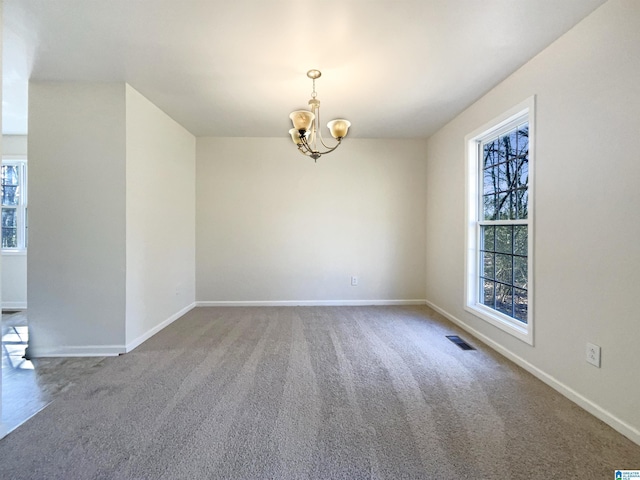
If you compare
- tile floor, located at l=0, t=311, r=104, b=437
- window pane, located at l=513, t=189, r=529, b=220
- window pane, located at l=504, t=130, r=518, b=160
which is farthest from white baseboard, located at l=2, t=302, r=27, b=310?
window pane, located at l=504, t=130, r=518, b=160

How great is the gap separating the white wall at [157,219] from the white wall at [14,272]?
264 cm

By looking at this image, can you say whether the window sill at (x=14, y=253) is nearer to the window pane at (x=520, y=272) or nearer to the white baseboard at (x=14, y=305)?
the white baseboard at (x=14, y=305)

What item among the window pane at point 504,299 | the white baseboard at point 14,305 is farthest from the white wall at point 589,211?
the white baseboard at point 14,305

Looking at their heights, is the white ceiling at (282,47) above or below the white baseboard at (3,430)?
above

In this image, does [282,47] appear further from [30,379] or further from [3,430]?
[30,379]

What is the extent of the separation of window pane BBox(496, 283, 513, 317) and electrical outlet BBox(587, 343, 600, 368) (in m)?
0.88

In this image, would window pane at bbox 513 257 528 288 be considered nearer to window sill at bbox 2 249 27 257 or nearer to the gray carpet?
the gray carpet

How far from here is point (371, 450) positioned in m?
1.47

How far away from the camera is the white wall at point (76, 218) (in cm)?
260

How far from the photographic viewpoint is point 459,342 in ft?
9.53

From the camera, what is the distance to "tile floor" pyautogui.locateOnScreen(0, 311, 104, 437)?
1.82m

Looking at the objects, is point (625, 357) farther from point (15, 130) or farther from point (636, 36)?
point (15, 130)

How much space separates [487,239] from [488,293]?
1.92ft

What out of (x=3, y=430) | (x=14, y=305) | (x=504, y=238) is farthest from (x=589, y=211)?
(x=14, y=305)
